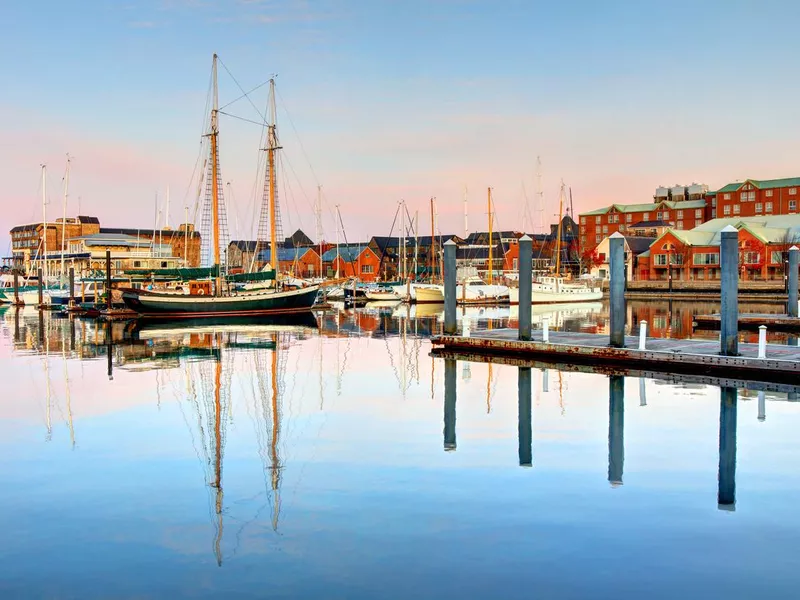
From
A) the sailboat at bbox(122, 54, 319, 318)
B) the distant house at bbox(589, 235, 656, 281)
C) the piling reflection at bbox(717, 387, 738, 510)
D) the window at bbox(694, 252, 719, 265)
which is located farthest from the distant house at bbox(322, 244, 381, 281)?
the piling reflection at bbox(717, 387, 738, 510)

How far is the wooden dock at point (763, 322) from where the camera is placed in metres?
44.0

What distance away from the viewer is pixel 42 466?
16.0 m

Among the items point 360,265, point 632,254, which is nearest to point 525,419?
point 632,254

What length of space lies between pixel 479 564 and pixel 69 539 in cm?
603

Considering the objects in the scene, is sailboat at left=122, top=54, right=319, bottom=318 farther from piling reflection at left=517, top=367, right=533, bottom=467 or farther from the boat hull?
piling reflection at left=517, top=367, right=533, bottom=467

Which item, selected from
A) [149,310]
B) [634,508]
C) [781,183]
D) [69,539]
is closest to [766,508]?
[634,508]

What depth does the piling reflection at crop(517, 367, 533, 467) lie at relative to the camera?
16219 millimetres

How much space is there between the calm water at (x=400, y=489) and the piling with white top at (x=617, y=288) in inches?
117

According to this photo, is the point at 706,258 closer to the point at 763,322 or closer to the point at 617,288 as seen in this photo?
the point at 763,322

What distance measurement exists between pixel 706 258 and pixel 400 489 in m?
116

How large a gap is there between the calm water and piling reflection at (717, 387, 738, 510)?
70 mm

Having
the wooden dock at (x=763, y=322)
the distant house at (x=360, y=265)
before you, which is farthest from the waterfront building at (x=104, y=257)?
the wooden dock at (x=763, y=322)

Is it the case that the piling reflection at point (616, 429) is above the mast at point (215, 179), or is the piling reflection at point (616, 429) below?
below

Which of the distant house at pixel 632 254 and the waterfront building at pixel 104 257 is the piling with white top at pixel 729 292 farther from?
the distant house at pixel 632 254
